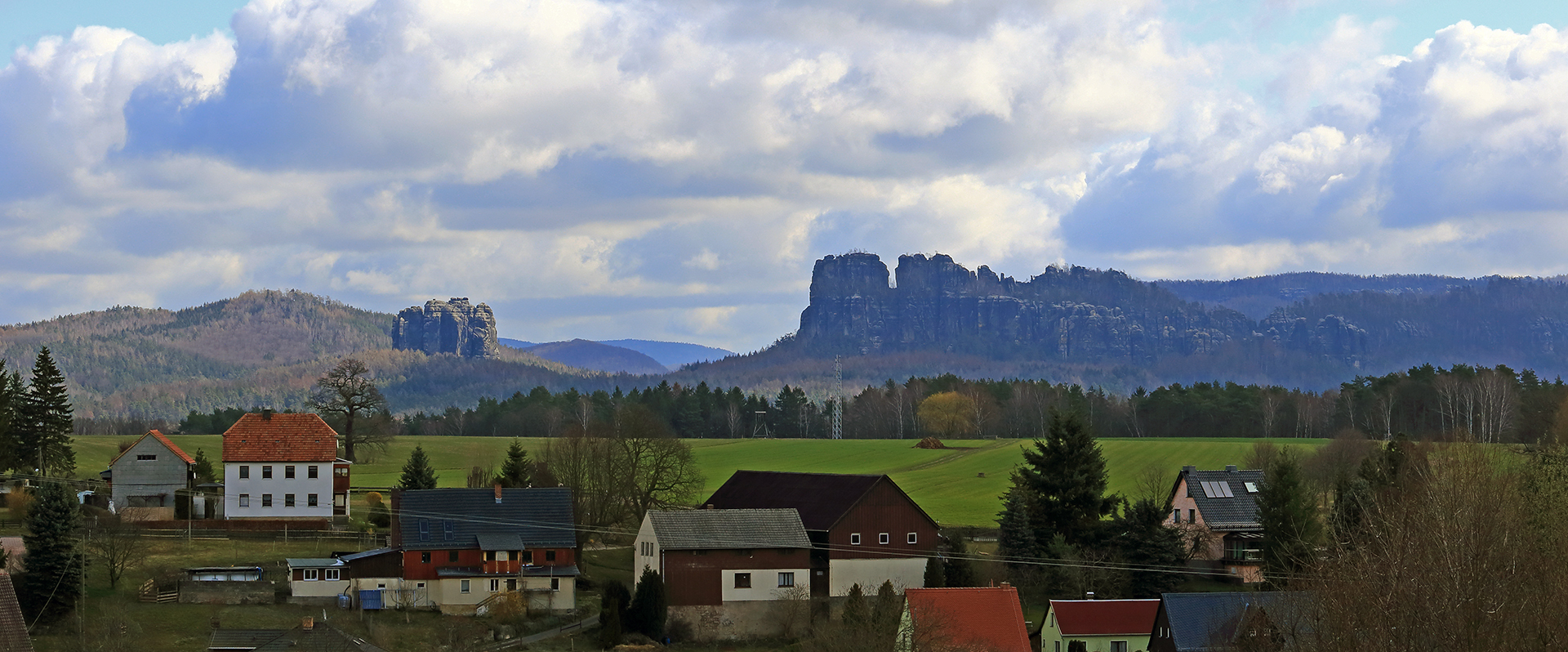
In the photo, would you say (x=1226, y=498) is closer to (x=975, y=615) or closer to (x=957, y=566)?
(x=957, y=566)

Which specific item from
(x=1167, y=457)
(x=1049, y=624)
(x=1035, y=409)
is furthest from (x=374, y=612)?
(x=1035, y=409)

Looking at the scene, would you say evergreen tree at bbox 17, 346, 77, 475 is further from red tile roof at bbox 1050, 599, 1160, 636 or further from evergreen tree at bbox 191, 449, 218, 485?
red tile roof at bbox 1050, 599, 1160, 636

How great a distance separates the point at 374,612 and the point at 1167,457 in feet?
237

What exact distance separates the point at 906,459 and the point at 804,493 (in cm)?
5758

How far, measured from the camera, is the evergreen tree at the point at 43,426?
234 feet

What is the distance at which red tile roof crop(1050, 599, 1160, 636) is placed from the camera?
163ft

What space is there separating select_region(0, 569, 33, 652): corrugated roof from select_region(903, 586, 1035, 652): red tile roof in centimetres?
2554

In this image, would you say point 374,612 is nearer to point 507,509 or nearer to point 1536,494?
point 507,509

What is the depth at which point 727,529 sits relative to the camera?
57.6m

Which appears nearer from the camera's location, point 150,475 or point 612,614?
point 612,614

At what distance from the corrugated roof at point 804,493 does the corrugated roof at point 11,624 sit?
98.1 feet

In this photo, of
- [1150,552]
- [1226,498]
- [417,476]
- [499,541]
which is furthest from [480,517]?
[1226,498]

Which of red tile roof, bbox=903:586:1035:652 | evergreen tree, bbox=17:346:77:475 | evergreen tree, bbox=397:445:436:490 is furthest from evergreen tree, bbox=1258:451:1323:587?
evergreen tree, bbox=17:346:77:475

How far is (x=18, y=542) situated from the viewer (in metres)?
51.8
